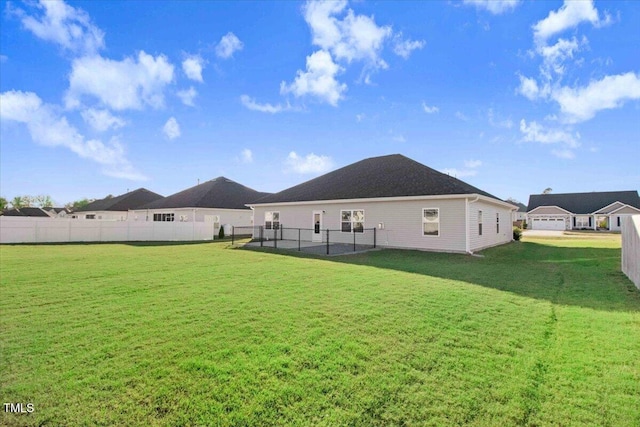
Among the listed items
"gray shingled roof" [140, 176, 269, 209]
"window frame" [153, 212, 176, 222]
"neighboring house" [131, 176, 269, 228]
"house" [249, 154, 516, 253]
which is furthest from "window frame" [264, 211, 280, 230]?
"window frame" [153, 212, 176, 222]

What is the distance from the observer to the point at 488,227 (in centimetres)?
1697

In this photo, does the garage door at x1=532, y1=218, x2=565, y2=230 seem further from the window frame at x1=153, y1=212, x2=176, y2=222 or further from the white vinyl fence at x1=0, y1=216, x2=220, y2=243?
the window frame at x1=153, y1=212, x2=176, y2=222

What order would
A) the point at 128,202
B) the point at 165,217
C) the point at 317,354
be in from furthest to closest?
the point at 128,202 < the point at 165,217 < the point at 317,354

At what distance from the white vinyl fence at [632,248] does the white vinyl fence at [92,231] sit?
74.1 feet

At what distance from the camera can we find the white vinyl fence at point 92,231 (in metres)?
17.9

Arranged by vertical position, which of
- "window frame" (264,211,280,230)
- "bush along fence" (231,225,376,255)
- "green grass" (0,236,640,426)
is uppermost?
"window frame" (264,211,280,230)

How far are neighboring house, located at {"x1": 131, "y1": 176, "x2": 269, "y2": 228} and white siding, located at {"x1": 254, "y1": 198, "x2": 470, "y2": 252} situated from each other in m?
10.8


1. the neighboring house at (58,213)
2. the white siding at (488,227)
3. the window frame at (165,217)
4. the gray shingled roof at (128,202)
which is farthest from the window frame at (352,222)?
the neighboring house at (58,213)

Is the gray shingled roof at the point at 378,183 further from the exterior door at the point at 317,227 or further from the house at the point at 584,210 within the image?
the house at the point at 584,210

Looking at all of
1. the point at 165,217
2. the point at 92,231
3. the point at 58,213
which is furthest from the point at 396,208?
the point at 58,213

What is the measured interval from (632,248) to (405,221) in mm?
8317

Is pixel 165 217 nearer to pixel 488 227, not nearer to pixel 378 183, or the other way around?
pixel 378 183

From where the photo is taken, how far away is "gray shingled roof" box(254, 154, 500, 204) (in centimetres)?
1512

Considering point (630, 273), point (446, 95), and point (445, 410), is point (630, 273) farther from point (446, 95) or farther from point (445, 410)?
point (446, 95)
